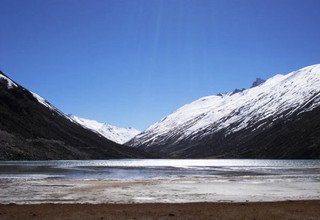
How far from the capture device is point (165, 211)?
30.3 metres

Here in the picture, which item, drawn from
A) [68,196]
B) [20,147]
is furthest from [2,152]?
[68,196]

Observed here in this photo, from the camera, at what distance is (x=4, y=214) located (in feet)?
94.3

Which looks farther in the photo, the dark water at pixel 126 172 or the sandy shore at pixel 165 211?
the dark water at pixel 126 172

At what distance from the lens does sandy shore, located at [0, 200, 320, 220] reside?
28.2 meters

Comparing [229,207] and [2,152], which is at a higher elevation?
[2,152]

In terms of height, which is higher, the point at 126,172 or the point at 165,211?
the point at 126,172

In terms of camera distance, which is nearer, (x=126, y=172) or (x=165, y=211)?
(x=165, y=211)

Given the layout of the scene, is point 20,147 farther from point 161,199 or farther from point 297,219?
point 297,219

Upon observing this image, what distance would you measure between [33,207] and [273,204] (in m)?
18.1

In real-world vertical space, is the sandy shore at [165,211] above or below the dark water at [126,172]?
below

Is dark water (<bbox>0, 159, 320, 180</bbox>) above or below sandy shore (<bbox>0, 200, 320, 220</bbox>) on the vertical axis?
above

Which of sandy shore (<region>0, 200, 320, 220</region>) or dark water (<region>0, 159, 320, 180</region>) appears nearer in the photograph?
sandy shore (<region>0, 200, 320, 220</region>)

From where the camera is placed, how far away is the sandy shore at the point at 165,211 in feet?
92.6

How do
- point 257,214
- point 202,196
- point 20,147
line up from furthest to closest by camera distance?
point 20,147, point 202,196, point 257,214
